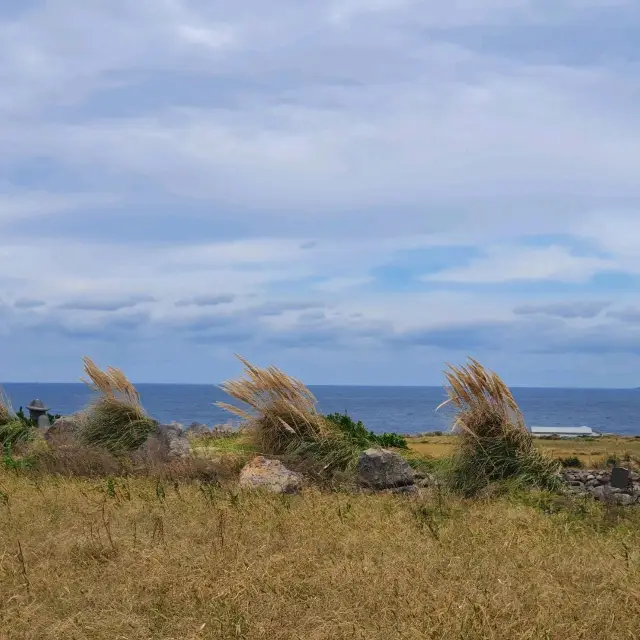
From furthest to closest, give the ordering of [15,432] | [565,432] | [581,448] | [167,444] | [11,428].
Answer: [565,432]
[11,428]
[15,432]
[581,448]
[167,444]

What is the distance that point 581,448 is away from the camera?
12.5 m

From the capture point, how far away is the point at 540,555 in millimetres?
5395

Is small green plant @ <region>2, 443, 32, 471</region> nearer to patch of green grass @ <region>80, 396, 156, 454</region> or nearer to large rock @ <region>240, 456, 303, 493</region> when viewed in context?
patch of green grass @ <region>80, 396, 156, 454</region>

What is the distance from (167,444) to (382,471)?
3.85m

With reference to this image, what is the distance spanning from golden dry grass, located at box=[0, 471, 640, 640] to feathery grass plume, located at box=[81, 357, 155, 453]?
524 centimetres

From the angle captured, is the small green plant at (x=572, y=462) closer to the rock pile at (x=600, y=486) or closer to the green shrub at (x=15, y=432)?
the rock pile at (x=600, y=486)

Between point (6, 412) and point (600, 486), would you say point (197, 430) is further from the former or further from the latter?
point (600, 486)

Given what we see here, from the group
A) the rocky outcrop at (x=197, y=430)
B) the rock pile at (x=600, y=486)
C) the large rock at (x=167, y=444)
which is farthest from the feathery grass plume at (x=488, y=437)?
the rocky outcrop at (x=197, y=430)

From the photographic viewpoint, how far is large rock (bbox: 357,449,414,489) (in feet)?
31.1

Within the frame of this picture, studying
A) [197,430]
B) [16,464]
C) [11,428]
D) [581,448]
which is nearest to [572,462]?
[581,448]

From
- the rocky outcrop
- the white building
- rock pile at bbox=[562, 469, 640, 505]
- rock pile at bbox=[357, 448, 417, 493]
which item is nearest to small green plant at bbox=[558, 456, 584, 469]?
rock pile at bbox=[562, 469, 640, 505]

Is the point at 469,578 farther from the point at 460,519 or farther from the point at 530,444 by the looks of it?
the point at 530,444

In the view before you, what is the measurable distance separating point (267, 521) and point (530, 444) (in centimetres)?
431

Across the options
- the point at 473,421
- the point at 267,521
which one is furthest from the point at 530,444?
the point at 267,521
